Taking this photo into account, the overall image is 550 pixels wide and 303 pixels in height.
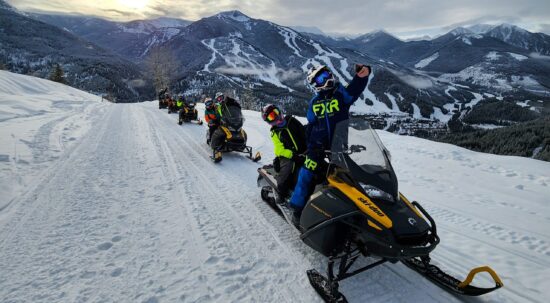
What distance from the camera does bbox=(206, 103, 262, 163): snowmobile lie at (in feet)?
30.2

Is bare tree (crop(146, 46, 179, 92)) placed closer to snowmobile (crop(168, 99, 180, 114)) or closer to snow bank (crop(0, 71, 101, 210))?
snowmobile (crop(168, 99, 180, 114))

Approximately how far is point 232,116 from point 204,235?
5.86 m

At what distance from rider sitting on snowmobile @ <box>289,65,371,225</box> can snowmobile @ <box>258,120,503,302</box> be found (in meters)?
0.18

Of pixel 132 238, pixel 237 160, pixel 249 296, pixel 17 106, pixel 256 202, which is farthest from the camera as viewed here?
pixel 17 106

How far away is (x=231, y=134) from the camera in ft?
31.0

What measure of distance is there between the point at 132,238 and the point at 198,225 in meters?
0.92

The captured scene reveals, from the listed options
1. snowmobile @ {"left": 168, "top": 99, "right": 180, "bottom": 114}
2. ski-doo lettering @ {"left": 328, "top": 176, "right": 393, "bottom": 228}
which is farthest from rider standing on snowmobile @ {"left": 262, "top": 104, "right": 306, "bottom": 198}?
snowmobile @ {"left": 168, "top": 99, "right": 180, "bottom": 114}

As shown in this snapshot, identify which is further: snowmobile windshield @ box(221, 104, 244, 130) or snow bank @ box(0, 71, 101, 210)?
snowmobile windshield @ box(221, 104, 244, 130)

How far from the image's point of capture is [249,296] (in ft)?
10.8

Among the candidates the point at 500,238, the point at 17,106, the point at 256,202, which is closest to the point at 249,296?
the point at 256,202

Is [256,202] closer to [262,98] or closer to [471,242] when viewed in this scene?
[471,242]

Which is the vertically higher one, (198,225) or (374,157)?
(374,157)

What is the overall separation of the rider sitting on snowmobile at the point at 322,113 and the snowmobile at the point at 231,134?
489 centimetres

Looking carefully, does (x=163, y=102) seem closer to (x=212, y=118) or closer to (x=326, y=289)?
(x=212, y=118)
